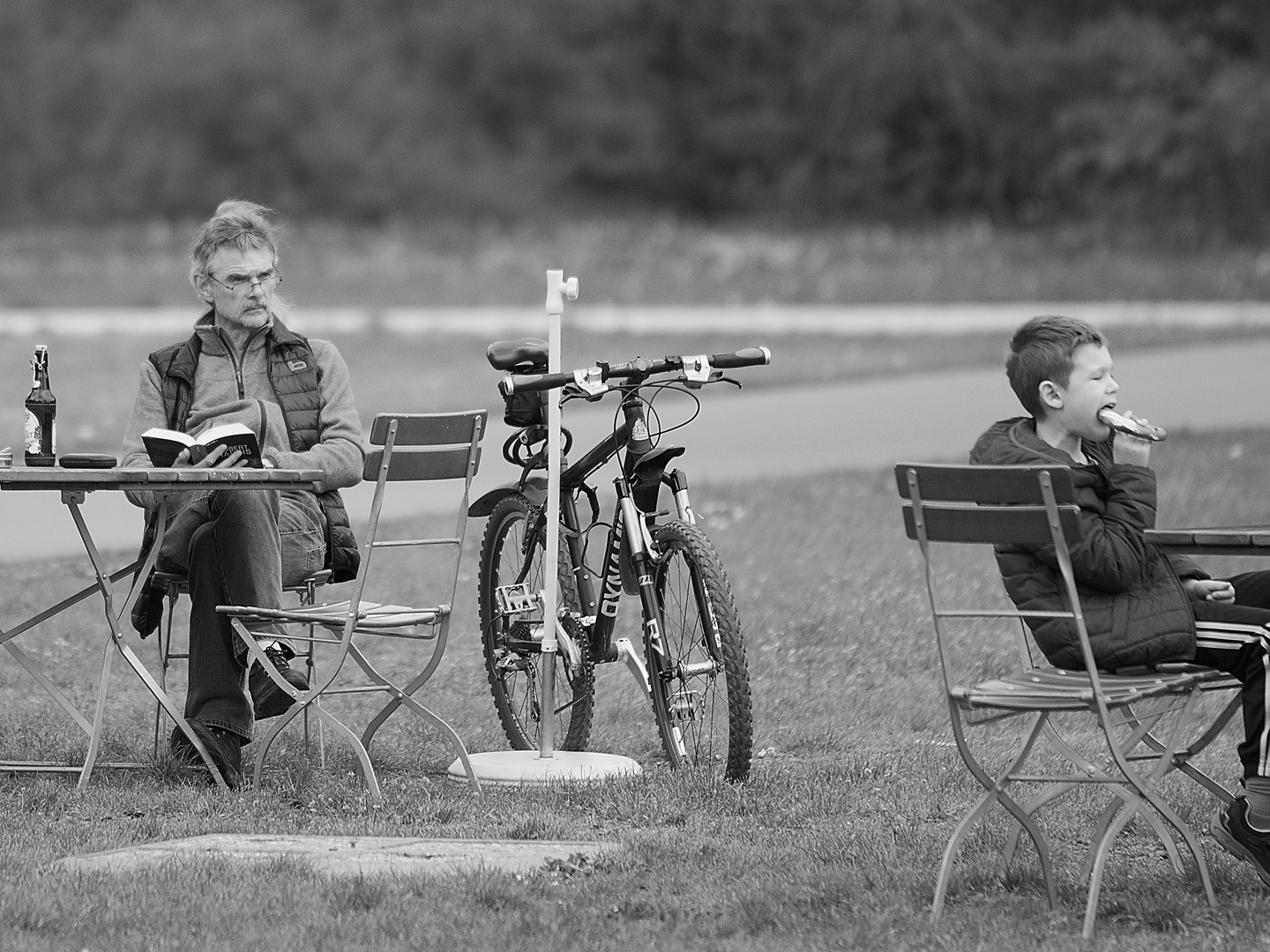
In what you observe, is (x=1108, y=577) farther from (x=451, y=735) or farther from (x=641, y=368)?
(x=451, y=735)

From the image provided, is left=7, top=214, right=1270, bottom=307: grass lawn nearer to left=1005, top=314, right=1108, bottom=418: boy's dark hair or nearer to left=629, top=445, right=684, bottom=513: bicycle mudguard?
left=629, top=445, right=684, bottom=513: bicycle mudguard

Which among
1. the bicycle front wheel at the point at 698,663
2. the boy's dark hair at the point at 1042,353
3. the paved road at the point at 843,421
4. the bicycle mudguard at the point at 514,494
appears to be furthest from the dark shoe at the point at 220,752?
the paved road at the point at 843,421

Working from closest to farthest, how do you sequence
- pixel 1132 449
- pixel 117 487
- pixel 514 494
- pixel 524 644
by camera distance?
pixel 1132 449 < pixel 117 487 < pixel 524 644 < pixel 514 494

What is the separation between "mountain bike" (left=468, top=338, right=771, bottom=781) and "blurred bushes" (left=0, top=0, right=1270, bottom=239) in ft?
101

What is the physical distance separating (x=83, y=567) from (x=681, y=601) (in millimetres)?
4269

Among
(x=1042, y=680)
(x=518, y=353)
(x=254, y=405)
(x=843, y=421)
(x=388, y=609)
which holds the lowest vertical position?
(x=1042, y=680)

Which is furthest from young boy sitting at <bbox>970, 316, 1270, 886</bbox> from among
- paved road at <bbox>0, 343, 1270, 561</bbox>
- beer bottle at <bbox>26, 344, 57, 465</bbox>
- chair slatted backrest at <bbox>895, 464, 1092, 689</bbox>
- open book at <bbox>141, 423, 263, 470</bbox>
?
paved road at <bbox>0, 343, 1270, 561</bbox>

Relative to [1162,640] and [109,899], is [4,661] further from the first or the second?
[1162,640]

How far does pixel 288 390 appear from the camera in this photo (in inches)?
236

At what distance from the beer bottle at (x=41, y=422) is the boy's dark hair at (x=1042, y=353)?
8.71 ft

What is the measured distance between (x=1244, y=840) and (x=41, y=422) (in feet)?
11.1

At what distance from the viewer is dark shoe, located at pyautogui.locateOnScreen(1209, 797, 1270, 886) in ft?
14.4

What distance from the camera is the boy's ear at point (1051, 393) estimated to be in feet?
15.3

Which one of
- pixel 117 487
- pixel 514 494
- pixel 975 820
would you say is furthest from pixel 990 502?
pixel 117 487
